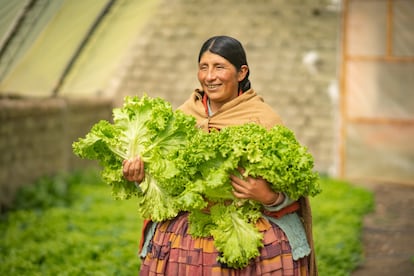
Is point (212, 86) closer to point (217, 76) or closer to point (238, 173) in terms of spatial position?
point (217, 76)

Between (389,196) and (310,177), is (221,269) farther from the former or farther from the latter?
(389,196)

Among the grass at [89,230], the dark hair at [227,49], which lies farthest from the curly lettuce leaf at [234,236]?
the grass at [89,230]

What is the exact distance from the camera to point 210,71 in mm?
3332

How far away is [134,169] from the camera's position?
328 centimetres

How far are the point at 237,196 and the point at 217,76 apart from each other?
1.91 feet

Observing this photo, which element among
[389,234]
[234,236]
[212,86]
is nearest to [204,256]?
[234,236]

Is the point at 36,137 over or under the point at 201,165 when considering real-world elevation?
over

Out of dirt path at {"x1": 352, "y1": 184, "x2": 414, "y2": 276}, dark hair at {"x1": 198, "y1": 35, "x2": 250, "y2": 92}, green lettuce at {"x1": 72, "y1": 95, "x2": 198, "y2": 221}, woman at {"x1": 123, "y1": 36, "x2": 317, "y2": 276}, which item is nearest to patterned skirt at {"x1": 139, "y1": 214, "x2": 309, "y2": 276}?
woman at {"x1": 123, "y1": 36, "x2": 317, "y2": 276}

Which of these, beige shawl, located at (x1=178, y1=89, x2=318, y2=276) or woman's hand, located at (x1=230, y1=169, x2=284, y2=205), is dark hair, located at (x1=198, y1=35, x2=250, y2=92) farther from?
woman's hand, located at (x1=230, y1=169, x2=284, y2=205)

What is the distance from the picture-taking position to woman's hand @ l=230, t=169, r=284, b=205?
3.12 metres

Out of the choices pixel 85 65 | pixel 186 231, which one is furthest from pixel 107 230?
pixel 186 231

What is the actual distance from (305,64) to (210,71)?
28.6 ft

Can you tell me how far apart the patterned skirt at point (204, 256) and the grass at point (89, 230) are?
244 centimetres

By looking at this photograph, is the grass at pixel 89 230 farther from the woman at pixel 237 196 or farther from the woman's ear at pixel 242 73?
the woman's ear at pixel 242 73
